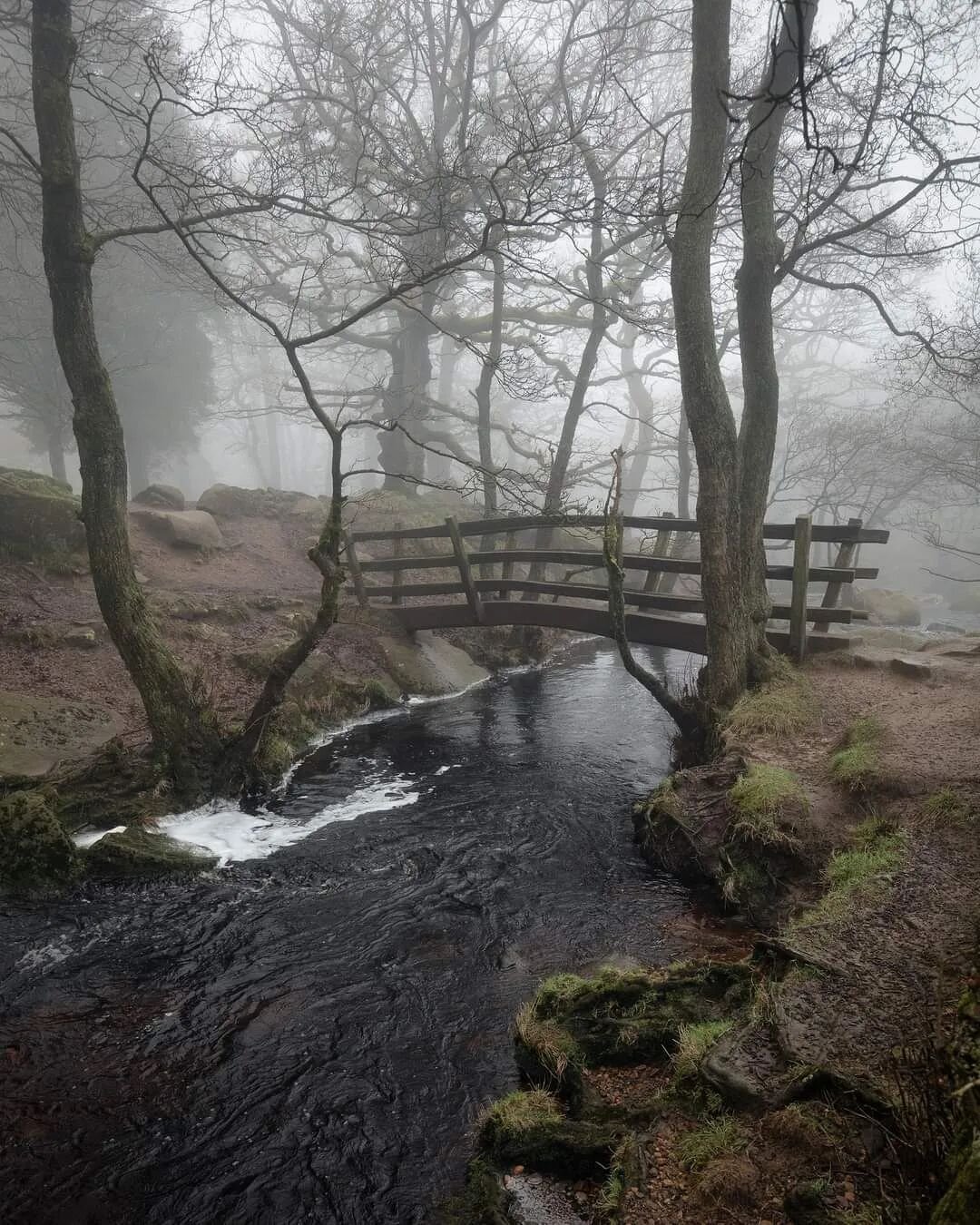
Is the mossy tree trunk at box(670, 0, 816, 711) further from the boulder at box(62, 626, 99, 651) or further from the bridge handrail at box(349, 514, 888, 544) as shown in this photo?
the boulder at box(62, 626, 99, 651)

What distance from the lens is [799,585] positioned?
29.5 feet

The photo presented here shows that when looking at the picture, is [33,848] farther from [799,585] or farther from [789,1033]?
[799,585]

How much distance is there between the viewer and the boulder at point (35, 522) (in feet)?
38.8

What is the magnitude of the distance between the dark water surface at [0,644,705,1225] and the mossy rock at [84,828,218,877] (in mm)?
194

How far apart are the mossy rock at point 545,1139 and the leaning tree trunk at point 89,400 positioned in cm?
526

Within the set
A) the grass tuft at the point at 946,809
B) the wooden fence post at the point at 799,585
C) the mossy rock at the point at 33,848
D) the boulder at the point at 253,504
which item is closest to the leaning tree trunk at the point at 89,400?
the mossy rock at the point at 33,848

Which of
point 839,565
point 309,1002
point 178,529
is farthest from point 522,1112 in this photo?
point 178,529

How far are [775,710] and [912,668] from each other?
77.9 inches

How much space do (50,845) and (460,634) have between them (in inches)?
367

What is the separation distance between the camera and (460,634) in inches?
592

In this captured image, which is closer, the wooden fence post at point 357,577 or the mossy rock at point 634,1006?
the mossy rock at point 634,1006

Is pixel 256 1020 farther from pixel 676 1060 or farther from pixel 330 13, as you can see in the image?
pixel 330 13

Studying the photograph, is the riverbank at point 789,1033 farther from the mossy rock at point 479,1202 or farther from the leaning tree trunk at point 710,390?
the leaning tree trunk at point 710,390

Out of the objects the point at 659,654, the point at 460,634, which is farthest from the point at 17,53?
the point at 659,654
